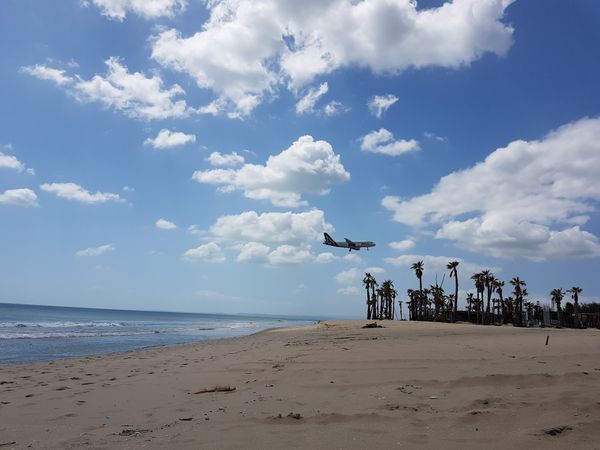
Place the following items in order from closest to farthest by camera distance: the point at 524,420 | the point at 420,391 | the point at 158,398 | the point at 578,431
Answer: the point at 578,431, the point at 524,420, the point at 420,391, the point at 158,398

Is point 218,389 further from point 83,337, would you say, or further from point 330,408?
point 83,337

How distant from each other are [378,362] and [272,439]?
6.56 metres

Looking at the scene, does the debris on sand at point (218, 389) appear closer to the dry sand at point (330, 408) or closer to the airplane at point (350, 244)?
the dry sand at point (330, 408)

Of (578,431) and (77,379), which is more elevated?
(578,431)

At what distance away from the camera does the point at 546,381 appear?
7648mm

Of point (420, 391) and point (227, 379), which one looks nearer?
point (420, 391)

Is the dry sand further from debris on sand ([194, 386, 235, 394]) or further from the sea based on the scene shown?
the sea

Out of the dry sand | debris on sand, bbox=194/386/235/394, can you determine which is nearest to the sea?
the dry sand

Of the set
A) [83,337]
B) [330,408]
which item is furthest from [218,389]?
[83,337]

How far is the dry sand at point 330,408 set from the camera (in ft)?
16.5

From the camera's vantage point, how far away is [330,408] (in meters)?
6.46

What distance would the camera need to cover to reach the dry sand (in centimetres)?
502

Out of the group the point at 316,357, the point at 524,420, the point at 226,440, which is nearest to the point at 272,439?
the point at 226,440

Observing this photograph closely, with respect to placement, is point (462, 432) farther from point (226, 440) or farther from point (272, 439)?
point (226, 440)
